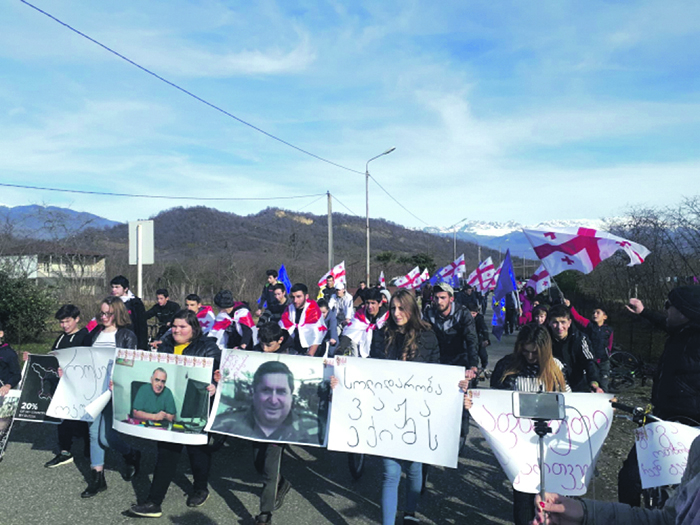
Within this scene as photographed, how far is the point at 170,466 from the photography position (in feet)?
15.3

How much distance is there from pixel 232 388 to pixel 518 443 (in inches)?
96.5

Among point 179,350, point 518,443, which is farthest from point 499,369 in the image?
point 179,350

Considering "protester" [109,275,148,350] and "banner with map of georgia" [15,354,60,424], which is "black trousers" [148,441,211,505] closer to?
"banner with map of georgia" [15,354,60,424]

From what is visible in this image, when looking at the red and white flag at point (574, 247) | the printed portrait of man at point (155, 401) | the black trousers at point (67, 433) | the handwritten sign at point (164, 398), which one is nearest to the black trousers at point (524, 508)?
the handwritten sign at point (164, 398)

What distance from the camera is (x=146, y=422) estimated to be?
4.89 meters

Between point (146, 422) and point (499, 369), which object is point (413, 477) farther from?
point (146, 422)

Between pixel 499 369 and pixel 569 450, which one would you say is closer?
pixel 569 450

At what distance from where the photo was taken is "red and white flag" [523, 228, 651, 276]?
7.45 metres

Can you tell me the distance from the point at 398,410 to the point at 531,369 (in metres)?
1.07

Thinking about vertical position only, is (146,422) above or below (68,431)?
above

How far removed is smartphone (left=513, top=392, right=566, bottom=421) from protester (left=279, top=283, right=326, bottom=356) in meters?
4.39

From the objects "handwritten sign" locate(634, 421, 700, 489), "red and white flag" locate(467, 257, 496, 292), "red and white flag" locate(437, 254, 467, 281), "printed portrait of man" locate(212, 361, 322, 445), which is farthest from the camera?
"red and white flag" locate(437, 254, 467, 281)

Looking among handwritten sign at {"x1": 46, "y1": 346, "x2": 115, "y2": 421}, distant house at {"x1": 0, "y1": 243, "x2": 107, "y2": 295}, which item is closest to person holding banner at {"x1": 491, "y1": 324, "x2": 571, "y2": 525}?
handwritten sign at {"x1": 46, "y1": 346, "x2": 115, "y2": 421}

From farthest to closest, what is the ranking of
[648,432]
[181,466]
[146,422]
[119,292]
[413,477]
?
[119,292], [181,466], [146,422], [413,477], [648,432]
